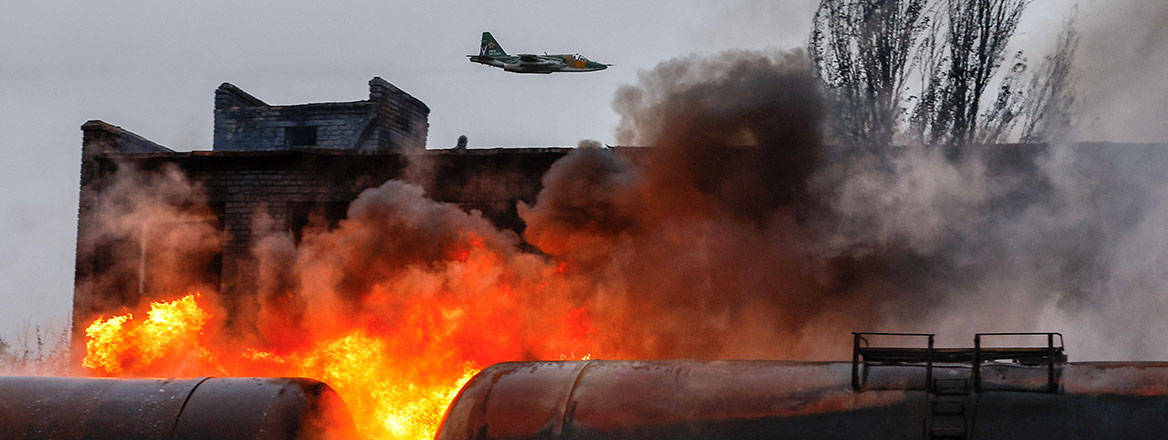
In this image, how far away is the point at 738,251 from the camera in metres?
14.1

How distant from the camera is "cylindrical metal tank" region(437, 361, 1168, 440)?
7105mm

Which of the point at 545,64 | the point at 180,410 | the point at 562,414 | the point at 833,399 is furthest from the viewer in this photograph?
the point at 545,64

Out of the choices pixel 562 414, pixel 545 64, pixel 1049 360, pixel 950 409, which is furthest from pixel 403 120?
pixel 1049 360

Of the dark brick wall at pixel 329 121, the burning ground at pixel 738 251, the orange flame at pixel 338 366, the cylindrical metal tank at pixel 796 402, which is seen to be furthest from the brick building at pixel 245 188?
the cylindrical metal tank at pixel 796 402

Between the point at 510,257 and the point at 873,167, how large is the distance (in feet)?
17.6

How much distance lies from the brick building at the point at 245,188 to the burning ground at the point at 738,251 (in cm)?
319

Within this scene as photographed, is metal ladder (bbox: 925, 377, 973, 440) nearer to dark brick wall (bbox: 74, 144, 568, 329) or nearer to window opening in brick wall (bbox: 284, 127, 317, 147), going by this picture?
dark brick wall (bbox: 74, 144, 568, 329)

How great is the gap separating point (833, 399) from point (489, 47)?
2822 centimetres

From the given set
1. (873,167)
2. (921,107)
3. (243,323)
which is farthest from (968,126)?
(243,323)

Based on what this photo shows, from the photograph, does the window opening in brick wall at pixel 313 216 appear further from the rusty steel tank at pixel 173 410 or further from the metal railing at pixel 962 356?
the metal railing at pixel 962 356

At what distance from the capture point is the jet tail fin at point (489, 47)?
34.3 meters

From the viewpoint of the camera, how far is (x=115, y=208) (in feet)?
67.9

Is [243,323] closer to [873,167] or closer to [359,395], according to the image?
[359,395]

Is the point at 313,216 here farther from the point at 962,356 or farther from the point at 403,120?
the point at 962,356
